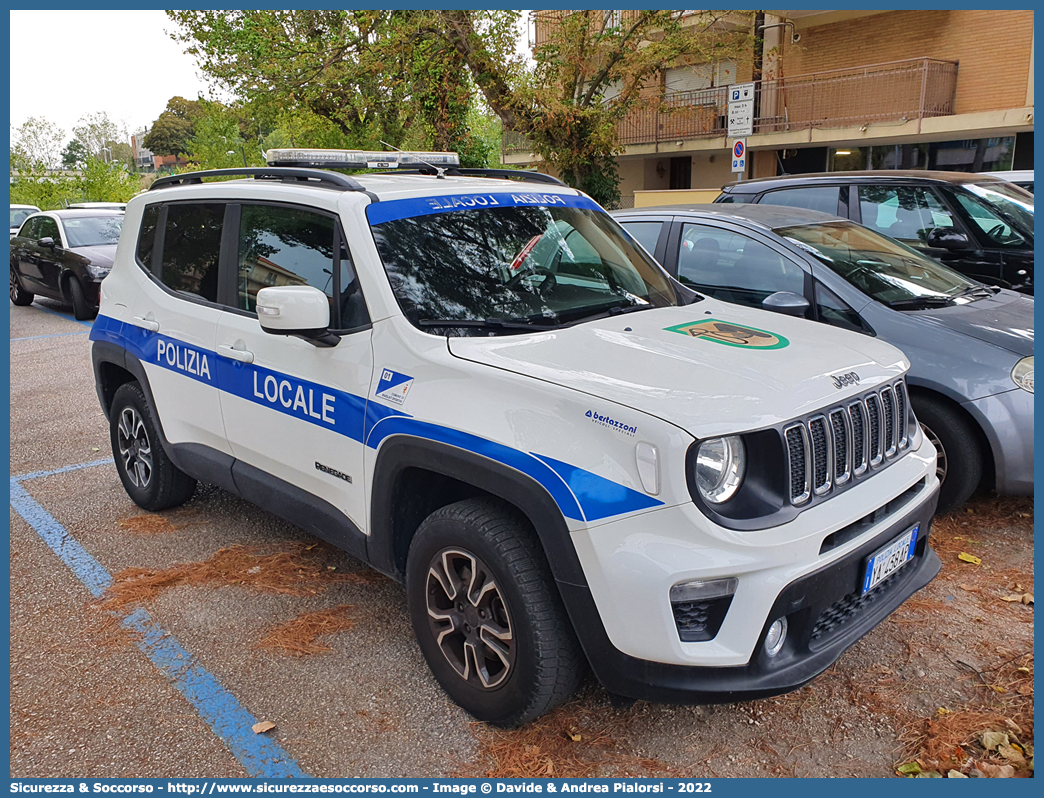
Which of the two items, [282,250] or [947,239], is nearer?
[282,250]

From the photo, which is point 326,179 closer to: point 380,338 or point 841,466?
point 380,338

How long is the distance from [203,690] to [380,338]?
1.56 m

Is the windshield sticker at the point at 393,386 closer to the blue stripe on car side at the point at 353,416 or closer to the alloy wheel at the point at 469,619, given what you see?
the blue stripe on car side at the point at 353,416

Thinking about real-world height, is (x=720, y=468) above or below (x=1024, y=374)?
below

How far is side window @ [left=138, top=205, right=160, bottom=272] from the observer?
456 centimetres

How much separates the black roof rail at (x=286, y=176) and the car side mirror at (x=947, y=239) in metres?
5.28

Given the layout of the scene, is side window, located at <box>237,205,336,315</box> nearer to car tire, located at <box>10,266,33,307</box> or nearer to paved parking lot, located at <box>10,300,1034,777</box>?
paved parking lot, located at <box>10,300,1034,777</box>

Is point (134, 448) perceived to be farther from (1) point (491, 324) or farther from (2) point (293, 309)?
(1) point (491, 324)

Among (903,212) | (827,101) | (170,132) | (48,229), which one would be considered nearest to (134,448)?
(903,212)

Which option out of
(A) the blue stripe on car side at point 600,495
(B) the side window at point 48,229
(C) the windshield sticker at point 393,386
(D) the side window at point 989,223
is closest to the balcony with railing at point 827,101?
(D) the side window at point 989,223

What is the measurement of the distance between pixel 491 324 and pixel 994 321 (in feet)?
10.3

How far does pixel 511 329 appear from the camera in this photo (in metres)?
3.14

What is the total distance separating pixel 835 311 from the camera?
4883mm

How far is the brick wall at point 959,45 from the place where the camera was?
59.9 feet
